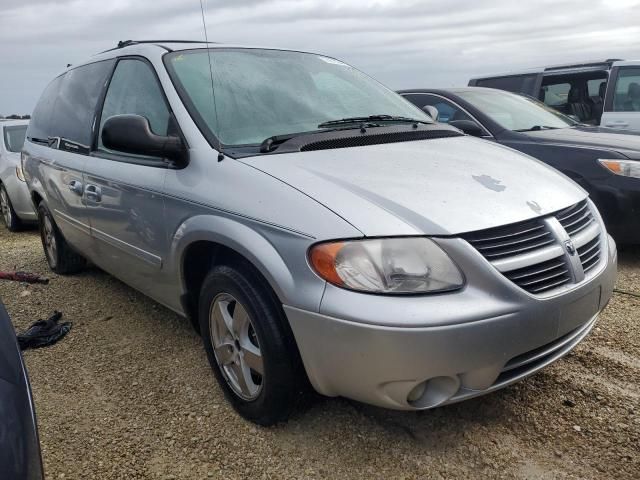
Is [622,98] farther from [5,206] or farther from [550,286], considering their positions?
[5,206]

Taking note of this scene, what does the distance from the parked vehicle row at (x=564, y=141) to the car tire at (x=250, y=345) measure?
264 cm

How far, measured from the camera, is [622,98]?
699 cm

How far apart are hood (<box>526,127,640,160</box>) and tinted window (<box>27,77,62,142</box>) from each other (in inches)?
157

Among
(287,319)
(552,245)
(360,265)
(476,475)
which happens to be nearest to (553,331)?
(552,245)

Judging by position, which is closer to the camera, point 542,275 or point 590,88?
point 542,275

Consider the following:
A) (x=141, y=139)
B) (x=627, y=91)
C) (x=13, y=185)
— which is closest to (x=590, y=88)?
(x=627, y=91)

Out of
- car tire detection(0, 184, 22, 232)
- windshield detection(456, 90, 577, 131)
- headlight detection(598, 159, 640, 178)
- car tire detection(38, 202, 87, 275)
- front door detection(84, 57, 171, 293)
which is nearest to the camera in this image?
front door detection(84, 57, 171, 293)

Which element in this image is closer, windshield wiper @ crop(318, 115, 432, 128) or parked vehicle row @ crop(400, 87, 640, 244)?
windshield wiper @ crop(318, 115, 432, 128)

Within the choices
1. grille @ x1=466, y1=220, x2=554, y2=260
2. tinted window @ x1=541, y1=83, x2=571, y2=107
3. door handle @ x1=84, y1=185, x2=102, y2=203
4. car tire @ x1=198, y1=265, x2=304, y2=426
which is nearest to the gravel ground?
car tire @ x1=198, y1=265, x2=304, y2=426

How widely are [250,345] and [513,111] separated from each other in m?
4.24

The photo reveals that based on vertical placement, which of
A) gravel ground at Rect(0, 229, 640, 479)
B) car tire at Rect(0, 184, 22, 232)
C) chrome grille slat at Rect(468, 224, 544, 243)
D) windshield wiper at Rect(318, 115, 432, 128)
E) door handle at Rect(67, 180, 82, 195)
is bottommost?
car tire at Rect(0, 184, 22, 232)

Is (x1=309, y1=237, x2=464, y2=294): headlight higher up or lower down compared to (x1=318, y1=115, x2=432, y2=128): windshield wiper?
lower down

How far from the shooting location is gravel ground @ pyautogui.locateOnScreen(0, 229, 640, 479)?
7.30 feet

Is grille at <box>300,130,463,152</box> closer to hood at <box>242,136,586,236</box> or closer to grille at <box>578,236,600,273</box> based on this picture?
hood at <box>242,136,586,236</box>
